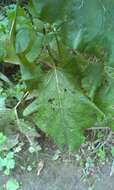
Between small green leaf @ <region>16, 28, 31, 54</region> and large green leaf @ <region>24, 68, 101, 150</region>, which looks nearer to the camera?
small green leaf @ <region>16, 28, 31, 54</region>

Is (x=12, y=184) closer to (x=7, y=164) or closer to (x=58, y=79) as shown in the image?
(x=7, y=164)

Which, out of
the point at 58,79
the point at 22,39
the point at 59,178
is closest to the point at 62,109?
the point at 58,79

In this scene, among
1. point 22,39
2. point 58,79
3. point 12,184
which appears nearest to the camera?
point 22,39

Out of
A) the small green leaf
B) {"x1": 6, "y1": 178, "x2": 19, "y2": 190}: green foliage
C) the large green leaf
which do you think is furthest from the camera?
{"x1": 6, "y1": 178, "x2": 19, "y2": 190}: green foliage

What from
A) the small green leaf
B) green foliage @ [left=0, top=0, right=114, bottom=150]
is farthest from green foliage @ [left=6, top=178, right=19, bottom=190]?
the small green leaf

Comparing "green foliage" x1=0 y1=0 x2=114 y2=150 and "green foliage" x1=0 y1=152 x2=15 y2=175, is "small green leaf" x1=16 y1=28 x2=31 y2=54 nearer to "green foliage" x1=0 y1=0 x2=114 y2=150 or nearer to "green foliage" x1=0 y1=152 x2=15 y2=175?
"green foliage" x1=0 y1=0 x2=114 y2=150

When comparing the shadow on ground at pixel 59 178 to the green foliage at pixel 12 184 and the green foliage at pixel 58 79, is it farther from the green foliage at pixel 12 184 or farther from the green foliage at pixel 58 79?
the green foliage at pixel 58 79

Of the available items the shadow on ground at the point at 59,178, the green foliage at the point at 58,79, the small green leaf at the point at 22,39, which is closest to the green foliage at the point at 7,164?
the shadow on ground at the point at 59,178

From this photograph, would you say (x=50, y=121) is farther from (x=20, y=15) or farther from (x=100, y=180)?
(x=100, y=180)
